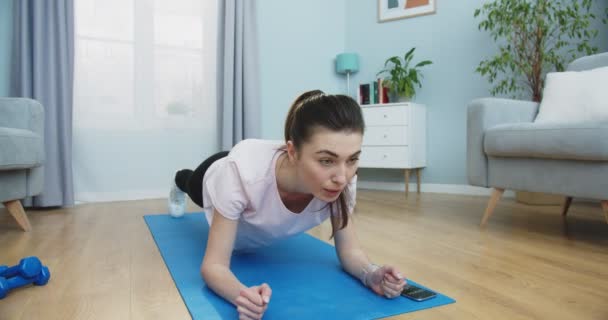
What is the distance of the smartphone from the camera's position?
105 cm

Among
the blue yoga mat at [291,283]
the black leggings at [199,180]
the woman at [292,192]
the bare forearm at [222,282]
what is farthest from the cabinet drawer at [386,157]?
the bare forearm at [222,282]

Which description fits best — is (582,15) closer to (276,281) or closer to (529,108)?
(529,108)

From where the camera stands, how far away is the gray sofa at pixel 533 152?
1.57 meters

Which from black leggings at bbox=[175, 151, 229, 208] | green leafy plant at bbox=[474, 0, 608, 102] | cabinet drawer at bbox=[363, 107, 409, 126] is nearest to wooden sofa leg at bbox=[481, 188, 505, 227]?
green leafy plant at bbox=[474, 0, 608, 102]

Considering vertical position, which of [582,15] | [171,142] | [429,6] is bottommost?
[171,142]

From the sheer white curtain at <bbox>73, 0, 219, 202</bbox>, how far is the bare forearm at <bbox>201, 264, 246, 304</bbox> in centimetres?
227

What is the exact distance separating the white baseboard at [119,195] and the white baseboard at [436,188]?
5.98 feet

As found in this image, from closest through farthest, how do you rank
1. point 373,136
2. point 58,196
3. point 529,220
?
1. point 529,220
2. point 58,196
3. point 373,136

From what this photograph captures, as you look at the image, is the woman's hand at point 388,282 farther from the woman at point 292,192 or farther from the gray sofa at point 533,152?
the gray sofa at point 533,152

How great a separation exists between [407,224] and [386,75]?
6.60 feet

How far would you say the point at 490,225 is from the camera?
2047 millimetres

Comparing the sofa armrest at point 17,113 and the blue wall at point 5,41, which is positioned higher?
the blue wall at point 5,41

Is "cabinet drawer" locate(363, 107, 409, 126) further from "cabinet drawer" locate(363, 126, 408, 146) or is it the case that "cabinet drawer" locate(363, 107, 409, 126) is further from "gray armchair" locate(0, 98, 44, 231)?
"gray armchair" locate(0, 98, 44, 231)

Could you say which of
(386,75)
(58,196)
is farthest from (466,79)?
(58,196)
